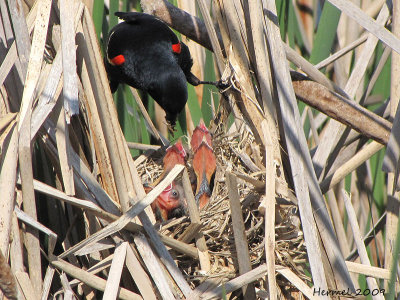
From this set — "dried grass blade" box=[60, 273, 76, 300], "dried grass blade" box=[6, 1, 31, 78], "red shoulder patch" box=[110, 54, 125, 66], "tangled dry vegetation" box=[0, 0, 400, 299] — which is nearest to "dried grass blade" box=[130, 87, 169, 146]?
"red shoulder patch" box=[110, 54, 125, 66]

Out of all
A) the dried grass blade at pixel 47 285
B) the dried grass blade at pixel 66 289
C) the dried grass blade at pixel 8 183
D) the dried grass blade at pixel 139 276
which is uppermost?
the dried grass blade at pixel 8 183

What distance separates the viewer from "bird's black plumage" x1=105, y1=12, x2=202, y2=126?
2699 mm

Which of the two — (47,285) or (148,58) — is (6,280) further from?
(148,58)

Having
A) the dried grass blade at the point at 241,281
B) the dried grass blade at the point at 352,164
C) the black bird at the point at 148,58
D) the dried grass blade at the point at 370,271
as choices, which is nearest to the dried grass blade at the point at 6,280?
the dried grass blade at the point at 241,281

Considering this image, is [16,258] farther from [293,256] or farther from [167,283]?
[293,256]

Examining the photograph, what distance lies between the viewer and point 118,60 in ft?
9.39

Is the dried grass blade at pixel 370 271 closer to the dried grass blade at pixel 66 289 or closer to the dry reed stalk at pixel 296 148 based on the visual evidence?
the dry reed stalk at pixel 296 148

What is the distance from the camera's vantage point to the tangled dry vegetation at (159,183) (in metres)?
1.41

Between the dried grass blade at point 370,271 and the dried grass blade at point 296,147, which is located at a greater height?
the dried grass blade at point 296,147

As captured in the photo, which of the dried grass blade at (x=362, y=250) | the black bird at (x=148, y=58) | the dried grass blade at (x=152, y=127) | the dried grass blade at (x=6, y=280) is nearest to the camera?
the dried grass blade at (x=6, y=280)

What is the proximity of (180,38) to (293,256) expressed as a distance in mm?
1720

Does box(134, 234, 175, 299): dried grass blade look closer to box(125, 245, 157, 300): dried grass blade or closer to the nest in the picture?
box(125, 245, 157, 300): dried grass blade

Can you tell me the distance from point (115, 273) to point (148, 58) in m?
1.67

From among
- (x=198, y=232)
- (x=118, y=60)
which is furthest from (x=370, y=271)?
(x=118, y=60)
